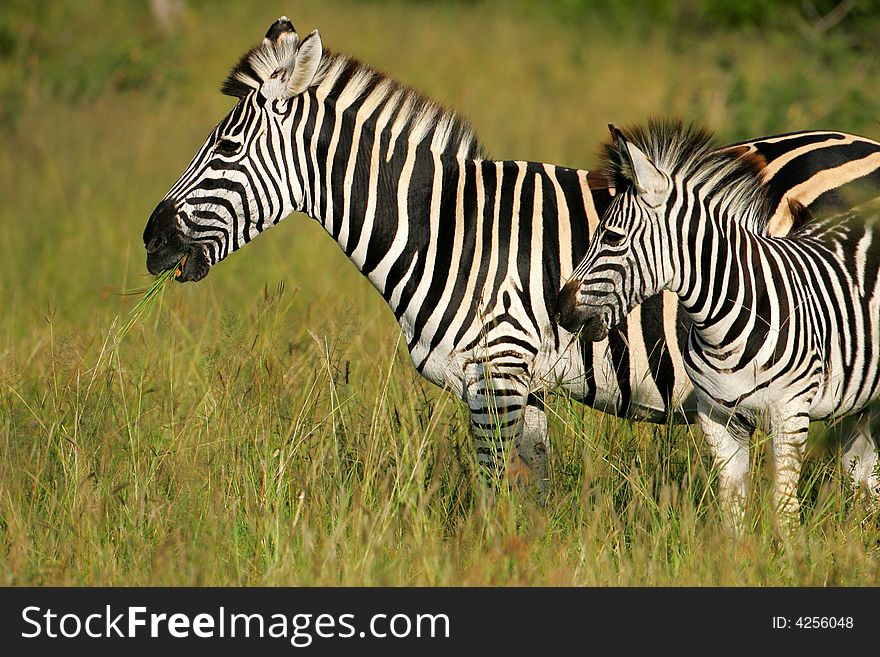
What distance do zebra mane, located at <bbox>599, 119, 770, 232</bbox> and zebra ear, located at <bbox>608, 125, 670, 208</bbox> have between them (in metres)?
0.03

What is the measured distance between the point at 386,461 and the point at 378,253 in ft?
3.01

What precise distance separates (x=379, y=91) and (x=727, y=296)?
5.98 ft

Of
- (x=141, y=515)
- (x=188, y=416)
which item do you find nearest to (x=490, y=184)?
Result: (x=188, y=416)

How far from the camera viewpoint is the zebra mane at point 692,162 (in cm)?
419

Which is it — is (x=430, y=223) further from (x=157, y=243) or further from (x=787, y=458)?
(x=787, y=458)

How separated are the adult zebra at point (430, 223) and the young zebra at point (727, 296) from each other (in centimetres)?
55

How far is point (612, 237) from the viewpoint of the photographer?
4105 millimetres

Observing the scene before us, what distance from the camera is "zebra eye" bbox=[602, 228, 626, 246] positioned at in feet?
13.4

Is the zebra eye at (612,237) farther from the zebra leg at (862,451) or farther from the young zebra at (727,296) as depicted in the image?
the zebra leg at (862,451)

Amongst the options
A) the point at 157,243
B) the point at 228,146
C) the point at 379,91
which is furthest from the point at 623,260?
Result: the point at 157,243

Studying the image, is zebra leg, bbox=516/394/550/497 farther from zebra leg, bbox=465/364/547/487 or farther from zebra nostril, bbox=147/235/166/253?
zebra nostril, bbox=147/235/166/253

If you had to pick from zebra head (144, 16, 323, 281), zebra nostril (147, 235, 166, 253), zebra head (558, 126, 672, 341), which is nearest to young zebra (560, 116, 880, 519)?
zebra head (558, 126, 672, 341)

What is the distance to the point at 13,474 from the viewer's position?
4.59 m
